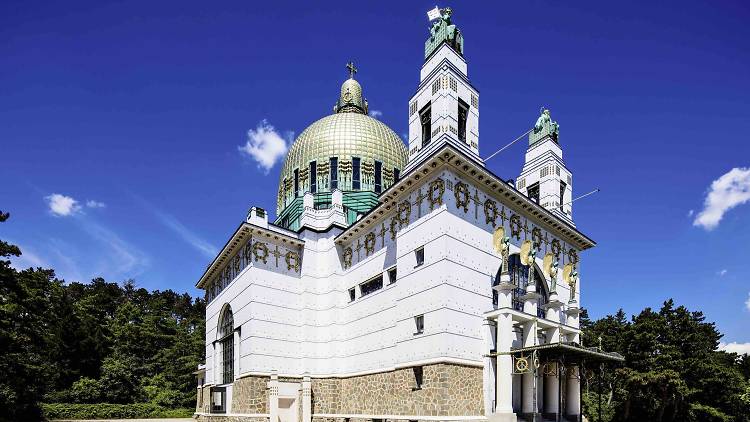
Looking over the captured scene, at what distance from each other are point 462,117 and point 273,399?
1844 cm

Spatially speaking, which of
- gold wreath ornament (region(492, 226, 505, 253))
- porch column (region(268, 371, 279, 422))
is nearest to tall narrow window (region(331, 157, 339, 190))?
porch column (region(268, 371, 279, 422))

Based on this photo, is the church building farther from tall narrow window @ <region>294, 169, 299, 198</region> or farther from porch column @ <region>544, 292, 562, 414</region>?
tall narrow window @ <region>294, 169, 299, 198</region>

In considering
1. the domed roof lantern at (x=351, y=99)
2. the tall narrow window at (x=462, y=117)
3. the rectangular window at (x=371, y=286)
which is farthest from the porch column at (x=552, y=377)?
the domed roof lantern at (x=351, y=99)

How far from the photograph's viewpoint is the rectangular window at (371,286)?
28453 millimetres

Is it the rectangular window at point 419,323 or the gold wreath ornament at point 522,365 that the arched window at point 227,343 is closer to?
the rectangular window at point 419,323

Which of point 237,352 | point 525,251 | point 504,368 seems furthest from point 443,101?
point 237,352

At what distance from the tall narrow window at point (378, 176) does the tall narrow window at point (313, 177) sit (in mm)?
4709

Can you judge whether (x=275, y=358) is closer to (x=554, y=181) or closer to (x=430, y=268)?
(x=430, y=268)

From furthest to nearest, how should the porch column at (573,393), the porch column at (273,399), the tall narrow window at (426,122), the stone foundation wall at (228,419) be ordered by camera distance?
the stone foundation wall at (228,419), the porch column at (573,393), the porch column at (273,399), the tall narrow window at (426,122)

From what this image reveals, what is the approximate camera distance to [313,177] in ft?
128

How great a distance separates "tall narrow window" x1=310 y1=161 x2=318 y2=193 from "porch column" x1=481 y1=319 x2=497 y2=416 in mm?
19300

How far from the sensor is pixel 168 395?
52.7m

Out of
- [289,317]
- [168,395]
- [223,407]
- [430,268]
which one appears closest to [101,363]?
[168,395]

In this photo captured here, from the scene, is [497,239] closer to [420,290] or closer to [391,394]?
[420,290]
